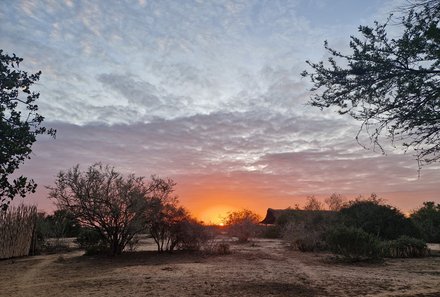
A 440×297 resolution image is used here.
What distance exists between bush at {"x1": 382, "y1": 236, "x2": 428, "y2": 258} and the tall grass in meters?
18.3

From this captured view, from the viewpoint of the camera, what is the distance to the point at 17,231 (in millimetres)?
18922

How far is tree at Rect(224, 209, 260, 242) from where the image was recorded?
1140 inches

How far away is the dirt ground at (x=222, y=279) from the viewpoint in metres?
9.29

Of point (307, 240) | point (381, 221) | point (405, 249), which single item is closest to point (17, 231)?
point (307, 240)

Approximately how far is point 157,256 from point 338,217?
15325 mm

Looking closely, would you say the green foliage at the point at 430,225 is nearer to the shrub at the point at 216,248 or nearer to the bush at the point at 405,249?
the bush at the point at 405,249

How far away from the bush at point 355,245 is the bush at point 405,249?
304 cm

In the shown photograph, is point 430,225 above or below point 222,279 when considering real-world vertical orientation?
above

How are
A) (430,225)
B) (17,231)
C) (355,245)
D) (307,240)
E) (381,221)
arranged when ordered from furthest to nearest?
(430,225) < (381,221) < (307,240) < (17,231) < (355,245)

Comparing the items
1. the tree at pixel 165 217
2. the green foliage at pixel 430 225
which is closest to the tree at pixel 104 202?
the tree at pixel 165 217

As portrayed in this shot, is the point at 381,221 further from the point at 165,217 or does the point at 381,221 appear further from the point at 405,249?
the point at 165,217

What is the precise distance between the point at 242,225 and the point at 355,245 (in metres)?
13.7

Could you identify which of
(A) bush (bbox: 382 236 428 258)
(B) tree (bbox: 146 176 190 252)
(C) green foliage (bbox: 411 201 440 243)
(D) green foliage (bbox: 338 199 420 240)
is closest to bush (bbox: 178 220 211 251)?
(B) tree (bbox: 146 176 190 252)

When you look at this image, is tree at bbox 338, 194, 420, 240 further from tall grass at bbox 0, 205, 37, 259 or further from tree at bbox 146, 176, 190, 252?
tall grass at bbox 0, 205, 37, 259
